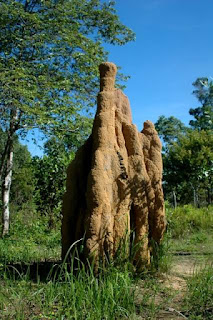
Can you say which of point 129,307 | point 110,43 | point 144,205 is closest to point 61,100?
point 110,43

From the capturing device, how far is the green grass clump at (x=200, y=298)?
412 centimetres

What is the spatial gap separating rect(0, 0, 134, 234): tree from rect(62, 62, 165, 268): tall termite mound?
529 centimetres

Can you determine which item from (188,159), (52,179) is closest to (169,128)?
(188,159)

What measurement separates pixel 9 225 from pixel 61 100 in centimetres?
433

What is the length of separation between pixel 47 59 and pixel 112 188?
8885 mm

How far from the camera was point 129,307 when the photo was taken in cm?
399

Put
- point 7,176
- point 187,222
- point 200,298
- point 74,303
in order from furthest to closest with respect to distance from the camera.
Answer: point 187,222 → point 7,176 → point 200,298 → point 74,303

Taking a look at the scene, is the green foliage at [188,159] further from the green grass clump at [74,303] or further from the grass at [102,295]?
the green grass clump at [74,303]

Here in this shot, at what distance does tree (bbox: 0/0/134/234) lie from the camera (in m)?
12.0

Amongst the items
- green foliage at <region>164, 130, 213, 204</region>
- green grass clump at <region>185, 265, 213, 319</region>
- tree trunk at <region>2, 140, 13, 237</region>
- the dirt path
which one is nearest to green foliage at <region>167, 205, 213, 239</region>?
tree trunk at <region>2, 140, 13, 237</region>

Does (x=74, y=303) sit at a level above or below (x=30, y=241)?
below

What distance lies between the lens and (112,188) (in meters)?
5.59

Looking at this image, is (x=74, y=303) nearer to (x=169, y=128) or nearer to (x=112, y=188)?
(x=112, y=188)

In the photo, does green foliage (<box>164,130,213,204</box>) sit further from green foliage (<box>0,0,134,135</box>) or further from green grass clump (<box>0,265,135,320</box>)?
green grass clump (<box>0,265,135,320</box>)
